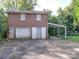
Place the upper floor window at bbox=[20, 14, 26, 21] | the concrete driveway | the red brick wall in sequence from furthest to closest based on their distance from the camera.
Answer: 1. the upper floor window at bbox=[20, 14, 26, 21]
2. the red brick wall
3. the concrete driveway

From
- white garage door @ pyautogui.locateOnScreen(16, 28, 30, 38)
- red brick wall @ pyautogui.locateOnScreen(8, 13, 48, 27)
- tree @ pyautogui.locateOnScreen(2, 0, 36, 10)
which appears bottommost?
white garage door @ pyautogui.locateOnScreen(16, 28, 30, 38)

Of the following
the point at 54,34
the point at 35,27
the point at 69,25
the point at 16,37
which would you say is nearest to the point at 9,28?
the point at 16,37

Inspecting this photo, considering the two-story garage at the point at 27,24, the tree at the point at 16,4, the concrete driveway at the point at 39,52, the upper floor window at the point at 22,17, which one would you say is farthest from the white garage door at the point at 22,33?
the tree at the point at 16,4

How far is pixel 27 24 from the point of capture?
39.1m

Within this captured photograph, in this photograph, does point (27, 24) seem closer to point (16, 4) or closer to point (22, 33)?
point (22, 33)

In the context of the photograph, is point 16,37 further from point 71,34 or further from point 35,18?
point 71,34

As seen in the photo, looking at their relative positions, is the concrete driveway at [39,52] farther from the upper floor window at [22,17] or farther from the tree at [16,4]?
the tree at [16,4]

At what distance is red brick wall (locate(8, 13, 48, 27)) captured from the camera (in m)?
38.8

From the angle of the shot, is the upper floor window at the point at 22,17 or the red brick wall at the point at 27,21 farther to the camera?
the upper floor window at the point at 22,17

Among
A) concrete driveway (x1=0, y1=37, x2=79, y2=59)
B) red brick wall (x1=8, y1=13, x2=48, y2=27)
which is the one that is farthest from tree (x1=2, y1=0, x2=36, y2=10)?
concrete driveway (x1=0, y1=37, x2=79, y2=59)

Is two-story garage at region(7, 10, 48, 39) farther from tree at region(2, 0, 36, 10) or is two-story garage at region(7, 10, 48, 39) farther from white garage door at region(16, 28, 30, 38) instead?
tree at region(2, 0, 36, 10)

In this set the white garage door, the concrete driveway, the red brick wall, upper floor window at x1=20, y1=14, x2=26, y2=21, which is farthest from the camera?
upper floor window at x1=20, y1=14, x2=26, y2=21

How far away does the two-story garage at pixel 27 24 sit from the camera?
3848cm

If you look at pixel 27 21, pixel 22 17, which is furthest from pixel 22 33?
pixel 22 17
